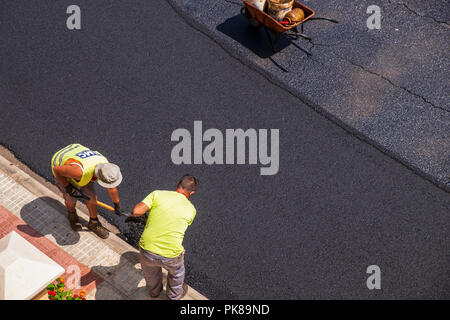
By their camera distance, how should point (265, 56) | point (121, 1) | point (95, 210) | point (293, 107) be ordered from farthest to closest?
point (121, 1) < point (265, 56) < point (293, 107) < point (95, 210)

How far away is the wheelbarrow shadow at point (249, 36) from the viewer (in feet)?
28.2

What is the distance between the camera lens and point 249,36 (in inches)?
346

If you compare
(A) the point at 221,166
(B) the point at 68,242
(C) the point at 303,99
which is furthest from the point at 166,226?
(C) the point at 303,99

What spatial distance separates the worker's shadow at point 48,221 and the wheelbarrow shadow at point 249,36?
4.67m

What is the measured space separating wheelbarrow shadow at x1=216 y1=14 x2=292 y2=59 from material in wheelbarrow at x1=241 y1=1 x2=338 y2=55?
0.14 meters

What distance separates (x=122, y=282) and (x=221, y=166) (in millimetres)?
2378

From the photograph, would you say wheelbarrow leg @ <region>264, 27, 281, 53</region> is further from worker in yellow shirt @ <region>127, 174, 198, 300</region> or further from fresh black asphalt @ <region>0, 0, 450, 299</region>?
worker in yellow shirt @ <region>127, 174, 198, 300</region>


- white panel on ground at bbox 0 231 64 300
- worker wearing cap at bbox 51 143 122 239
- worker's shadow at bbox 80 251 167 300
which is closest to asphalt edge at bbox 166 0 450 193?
worker wearing cap at bbox 51 143 122 239

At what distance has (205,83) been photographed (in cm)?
798

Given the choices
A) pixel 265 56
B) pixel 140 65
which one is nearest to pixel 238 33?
pixel 265 56

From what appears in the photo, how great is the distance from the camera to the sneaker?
6.07m

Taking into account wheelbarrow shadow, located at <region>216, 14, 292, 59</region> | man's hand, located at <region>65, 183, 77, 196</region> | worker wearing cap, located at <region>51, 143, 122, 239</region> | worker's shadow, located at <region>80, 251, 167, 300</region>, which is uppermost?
wheelbarrow shadow, located at <region>216, 14, 292, 59</region>

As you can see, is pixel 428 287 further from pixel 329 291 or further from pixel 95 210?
pixel 95 210

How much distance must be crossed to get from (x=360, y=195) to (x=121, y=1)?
20.5 feet
